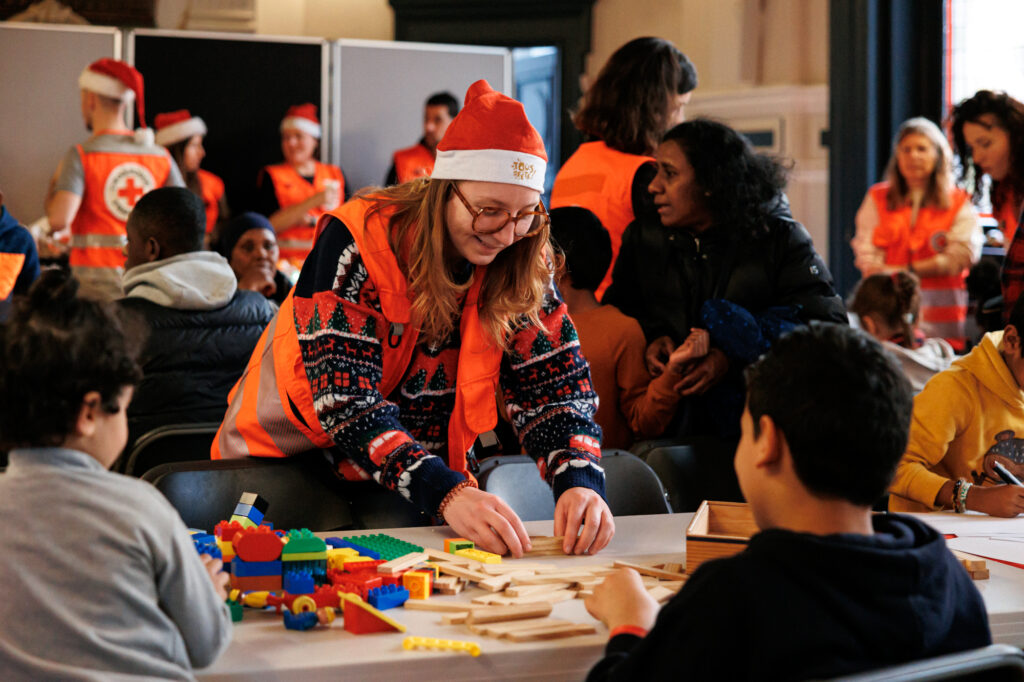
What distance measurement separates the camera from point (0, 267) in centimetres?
408

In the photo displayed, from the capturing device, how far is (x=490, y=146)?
2053mm

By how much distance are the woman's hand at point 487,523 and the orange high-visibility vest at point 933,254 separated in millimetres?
4870

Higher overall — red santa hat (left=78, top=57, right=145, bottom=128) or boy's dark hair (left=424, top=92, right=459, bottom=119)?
boy's dark hair (left=424, top=92, right=459, bottom=119)

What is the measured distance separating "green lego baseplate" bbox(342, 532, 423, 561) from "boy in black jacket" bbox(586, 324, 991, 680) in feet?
1.32

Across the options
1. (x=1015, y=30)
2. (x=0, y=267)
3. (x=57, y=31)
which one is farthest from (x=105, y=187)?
(x=1015, y=30)

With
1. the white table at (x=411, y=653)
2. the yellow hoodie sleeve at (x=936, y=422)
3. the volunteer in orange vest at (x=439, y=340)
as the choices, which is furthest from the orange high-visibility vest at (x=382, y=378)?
the yellow hoodie sleeve at (x=936, y=422)

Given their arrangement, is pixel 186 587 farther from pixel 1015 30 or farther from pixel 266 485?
pixel 1015 30

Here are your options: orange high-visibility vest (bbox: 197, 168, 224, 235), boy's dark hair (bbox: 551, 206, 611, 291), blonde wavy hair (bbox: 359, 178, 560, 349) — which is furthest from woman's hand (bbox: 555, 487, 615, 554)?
orange high-visibility vest (bbox: 197, 168, 224, 235)

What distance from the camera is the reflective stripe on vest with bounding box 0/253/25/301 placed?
4078mm

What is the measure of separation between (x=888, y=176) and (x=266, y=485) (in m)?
5.22

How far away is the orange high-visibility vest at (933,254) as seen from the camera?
6.12 meters

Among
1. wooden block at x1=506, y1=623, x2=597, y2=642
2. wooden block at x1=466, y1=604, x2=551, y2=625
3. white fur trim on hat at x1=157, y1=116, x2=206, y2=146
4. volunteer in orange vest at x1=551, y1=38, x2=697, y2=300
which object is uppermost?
white fur trim on hat at x1=157, y1=116, x2=206, y2=146

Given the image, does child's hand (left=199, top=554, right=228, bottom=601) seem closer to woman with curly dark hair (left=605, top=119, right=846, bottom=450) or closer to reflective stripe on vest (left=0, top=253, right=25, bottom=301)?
woman with curly dark hair (left=605, top=119, right=846, bottom=450)

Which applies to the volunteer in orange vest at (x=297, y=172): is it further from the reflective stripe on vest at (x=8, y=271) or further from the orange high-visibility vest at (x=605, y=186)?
the orange high-visibility vest at (x=605, y=186)
